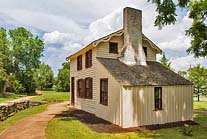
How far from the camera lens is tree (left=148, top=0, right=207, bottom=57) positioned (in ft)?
45.1

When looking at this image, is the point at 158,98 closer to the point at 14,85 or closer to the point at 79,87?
the point at 79,87

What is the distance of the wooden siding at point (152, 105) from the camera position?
12984 millimetres

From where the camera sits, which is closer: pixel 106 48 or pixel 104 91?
pixel 104 91

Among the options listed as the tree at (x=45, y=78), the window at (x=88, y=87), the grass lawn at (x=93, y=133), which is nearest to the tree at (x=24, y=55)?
the tree at (x=45, y=78)

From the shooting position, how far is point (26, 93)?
47656mm

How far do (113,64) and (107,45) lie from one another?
1933 mm

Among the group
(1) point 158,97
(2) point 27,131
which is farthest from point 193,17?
(2) point 27,131

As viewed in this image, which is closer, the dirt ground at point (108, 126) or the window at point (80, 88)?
the dirt ground at point (108, 126)

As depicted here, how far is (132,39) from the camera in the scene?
655 inches

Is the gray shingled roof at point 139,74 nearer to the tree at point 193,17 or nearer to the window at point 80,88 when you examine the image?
the tree at point 193,17

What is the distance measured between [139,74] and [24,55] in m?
38.5

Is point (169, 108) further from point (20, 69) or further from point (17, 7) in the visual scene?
point (20, 69)

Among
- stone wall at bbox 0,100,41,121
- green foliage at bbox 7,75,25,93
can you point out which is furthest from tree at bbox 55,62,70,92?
stone wall at bbox 0,100,41,121

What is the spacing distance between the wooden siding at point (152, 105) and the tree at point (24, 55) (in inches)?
1520
